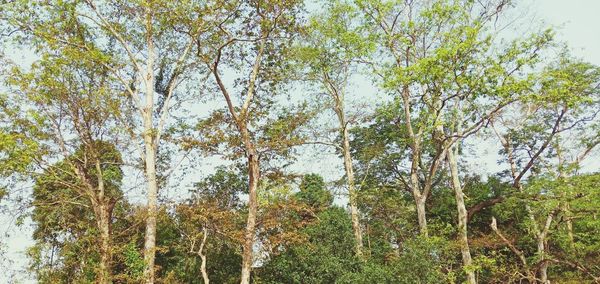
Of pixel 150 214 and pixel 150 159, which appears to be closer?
pixel 150 214

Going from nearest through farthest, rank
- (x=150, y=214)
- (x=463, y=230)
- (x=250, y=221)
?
(x=250, y=221), (x=150, y=214), (x=463, y=230)

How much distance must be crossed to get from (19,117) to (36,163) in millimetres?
1225

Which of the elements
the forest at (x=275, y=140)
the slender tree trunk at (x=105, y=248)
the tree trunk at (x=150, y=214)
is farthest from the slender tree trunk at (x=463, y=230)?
the slender tree trunk at (x=105, y=248)

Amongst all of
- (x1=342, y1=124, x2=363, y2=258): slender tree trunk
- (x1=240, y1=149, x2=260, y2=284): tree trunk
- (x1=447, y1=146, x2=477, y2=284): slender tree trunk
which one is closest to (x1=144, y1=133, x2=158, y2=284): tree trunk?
(x1=240, y1=149, x2=260, y2=284): tree trunk

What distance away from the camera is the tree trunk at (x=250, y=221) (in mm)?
10344

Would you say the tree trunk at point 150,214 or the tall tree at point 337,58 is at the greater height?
the tall tree at point 337,58

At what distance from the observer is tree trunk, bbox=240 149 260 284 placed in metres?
10.3

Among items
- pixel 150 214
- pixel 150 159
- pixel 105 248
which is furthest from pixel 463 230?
pixel 105 248

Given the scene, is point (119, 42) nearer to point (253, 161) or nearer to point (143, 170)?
point (143, 170)

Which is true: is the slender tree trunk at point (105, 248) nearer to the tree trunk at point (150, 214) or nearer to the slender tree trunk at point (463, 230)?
the tree trunk at point (150, 214)

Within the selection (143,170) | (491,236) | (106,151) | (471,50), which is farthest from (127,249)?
(491,236)

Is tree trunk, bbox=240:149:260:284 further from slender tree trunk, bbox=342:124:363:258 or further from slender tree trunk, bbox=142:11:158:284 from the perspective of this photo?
slender tree trunk, bbox=342:124:363:258

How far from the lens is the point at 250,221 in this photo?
11.0m

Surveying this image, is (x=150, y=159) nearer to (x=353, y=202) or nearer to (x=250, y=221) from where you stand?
(x=250, y=221)
